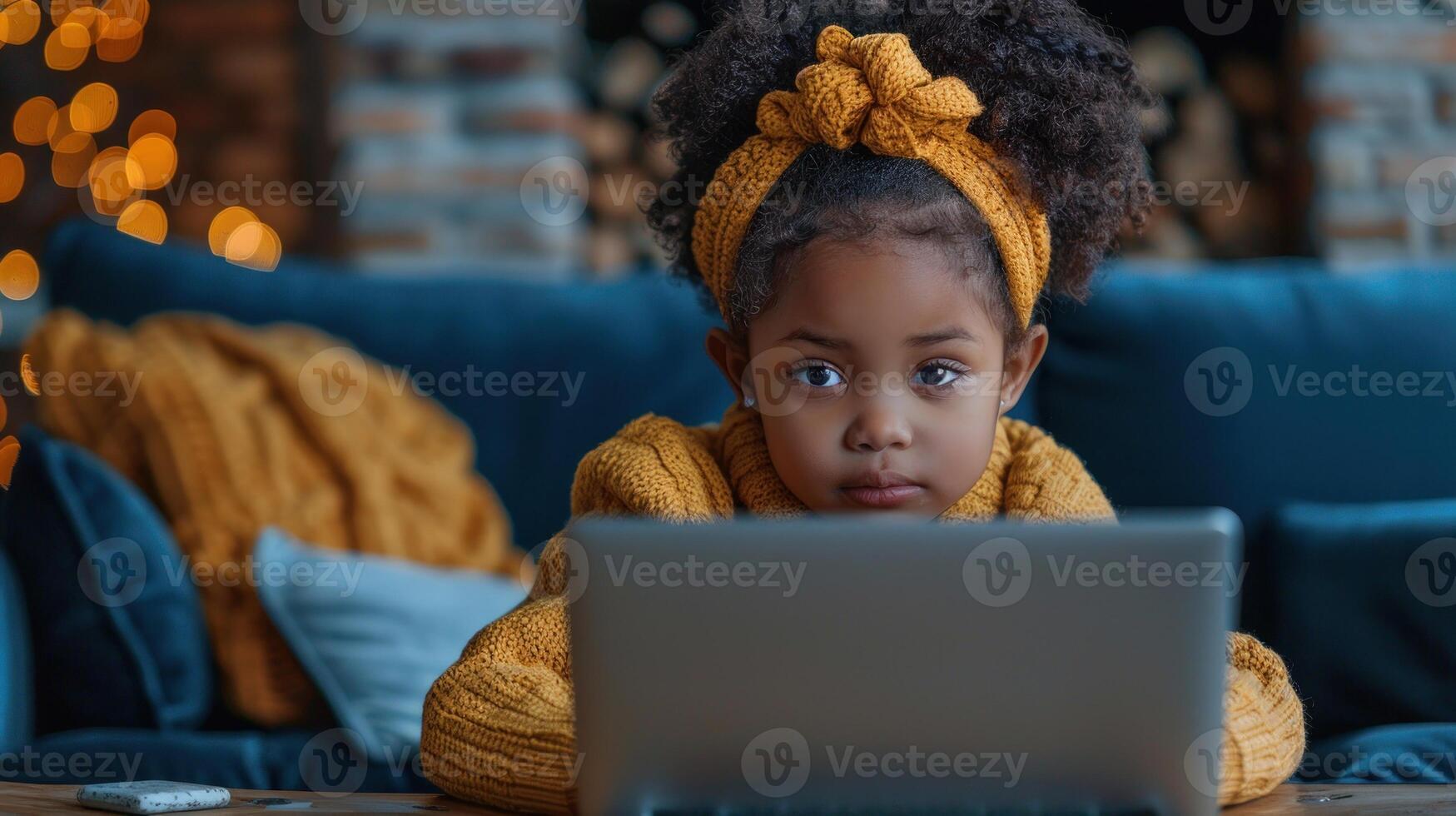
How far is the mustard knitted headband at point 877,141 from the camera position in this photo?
1031 millimetres

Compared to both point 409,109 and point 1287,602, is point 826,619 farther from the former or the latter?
point 409,109

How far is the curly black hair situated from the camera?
1061 millimetres

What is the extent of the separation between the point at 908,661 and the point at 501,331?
1322 millimetres

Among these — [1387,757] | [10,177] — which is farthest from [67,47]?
[1387,757]

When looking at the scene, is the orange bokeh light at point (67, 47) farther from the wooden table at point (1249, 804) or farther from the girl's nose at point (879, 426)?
the girl's nose at point (879, 426)

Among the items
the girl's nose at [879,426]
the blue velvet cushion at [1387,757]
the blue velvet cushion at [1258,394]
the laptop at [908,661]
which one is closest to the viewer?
the laptop at [908,661]

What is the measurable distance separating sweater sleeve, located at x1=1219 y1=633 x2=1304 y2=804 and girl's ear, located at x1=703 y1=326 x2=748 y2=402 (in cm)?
44

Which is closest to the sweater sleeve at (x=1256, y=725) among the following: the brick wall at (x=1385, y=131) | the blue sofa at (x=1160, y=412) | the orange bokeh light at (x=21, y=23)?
the blue sofa at (x=1160, y=412)

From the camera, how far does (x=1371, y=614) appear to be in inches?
60.8

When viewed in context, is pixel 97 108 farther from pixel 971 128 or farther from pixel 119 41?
pixel 971 128

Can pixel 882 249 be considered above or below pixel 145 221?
below

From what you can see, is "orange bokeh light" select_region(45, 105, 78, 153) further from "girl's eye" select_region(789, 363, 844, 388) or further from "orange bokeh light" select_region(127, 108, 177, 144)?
"girl's eye" select_region(789, 363, 844, 388)

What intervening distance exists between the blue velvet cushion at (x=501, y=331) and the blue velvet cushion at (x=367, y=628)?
0.20m

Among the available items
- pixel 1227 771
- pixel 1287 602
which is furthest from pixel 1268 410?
pixel 1227 771
